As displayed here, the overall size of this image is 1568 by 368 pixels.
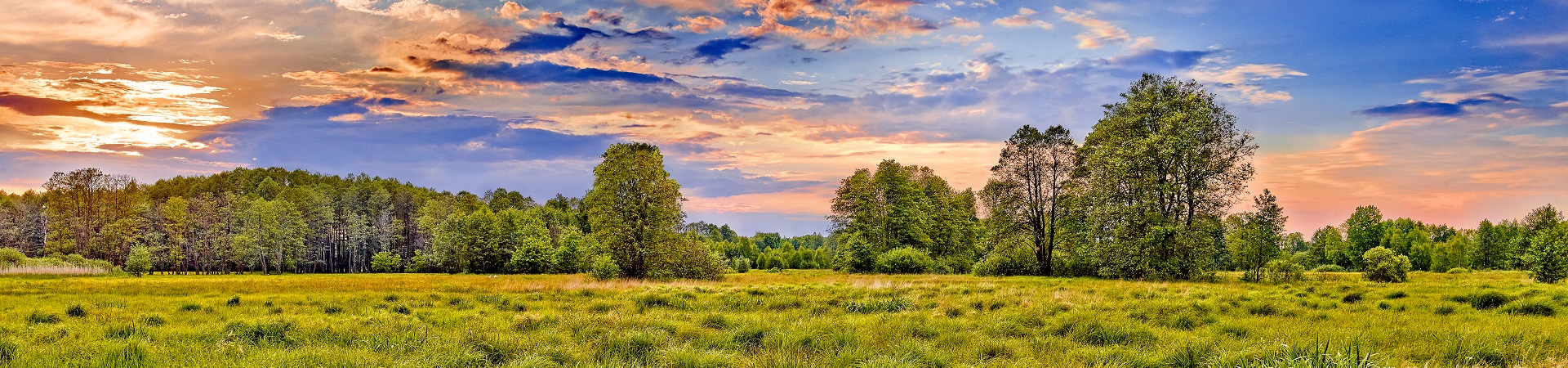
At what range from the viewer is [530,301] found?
17.7 metres

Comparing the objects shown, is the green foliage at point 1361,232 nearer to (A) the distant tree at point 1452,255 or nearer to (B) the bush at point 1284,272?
(A) the distant tree at point 1452,255

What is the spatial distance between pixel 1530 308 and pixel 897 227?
36600 millimetres

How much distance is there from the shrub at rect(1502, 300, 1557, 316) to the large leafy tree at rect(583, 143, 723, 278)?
31197mm

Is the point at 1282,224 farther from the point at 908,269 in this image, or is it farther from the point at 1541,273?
the point at 908,269

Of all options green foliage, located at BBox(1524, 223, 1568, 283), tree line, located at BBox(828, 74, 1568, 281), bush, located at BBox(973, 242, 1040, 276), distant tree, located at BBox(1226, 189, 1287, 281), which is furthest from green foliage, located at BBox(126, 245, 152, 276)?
green foliage, located at BBox(1524, 223, 1568, 283)

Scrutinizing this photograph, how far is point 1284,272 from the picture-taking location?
2722 centimetres

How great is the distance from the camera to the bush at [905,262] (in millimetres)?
43875

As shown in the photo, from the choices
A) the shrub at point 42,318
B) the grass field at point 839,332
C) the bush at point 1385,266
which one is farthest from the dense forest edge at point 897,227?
the shrub at point 42,318

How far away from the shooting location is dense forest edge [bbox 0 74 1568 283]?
96.5ft

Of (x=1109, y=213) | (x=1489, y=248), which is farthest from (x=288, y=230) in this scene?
(x=1489, y=248)

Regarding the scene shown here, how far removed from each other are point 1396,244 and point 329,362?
10723cm

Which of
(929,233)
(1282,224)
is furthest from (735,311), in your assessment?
(929,233)

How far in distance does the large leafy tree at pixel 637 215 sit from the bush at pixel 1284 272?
2744 centimetres

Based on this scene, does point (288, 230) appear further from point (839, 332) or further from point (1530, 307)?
point (1530, 307)
